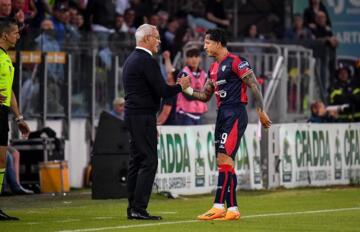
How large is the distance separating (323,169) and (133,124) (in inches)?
342

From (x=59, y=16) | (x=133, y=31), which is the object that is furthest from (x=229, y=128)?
(x=133, y=31)

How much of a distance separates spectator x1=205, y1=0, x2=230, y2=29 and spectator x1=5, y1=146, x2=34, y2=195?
905 centimetres

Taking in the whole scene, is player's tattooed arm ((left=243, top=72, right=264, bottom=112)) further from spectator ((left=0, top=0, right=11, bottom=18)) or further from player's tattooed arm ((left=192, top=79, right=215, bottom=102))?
spectator ((left=0, top=0, right=11, bottom=18))

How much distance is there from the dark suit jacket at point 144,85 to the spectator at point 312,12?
15.1 metres

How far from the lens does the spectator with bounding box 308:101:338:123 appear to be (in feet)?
80.4

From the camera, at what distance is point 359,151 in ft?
78.3

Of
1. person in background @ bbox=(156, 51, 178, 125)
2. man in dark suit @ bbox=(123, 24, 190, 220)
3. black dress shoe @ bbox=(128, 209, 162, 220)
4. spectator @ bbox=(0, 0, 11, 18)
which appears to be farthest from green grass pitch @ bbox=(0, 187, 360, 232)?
spectator @ bbox=(0, 0, 11, 18)

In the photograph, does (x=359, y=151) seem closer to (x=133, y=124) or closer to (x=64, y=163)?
(x=64, y=163)

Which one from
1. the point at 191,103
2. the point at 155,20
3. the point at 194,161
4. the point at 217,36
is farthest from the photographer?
the point at 155,20

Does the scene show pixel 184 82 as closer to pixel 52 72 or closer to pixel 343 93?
pixel 52 72

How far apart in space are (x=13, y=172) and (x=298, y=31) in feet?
36.3

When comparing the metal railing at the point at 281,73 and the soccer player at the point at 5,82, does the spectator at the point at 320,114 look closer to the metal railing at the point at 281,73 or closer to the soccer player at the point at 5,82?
the metal railing at the point at 281,73

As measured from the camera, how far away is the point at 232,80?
1512 cm

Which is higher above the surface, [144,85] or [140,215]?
[144,85]
